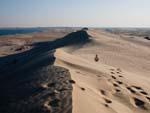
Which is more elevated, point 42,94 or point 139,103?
point 42,94

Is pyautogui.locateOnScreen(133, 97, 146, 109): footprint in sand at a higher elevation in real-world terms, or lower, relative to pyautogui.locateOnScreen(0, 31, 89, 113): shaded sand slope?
lower

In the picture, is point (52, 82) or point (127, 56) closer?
point (52, 82)

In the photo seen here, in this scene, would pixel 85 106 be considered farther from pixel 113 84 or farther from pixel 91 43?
pixel 91 43

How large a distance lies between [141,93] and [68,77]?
273cm

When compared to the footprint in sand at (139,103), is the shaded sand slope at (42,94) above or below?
above

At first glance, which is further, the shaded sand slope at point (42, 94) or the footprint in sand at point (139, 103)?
the footprint in sand at point (139, 103)

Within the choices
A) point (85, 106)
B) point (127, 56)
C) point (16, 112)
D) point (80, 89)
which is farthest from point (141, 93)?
point (127, 56)

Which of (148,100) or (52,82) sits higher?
(52,82)

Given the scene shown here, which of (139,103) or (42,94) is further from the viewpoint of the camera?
(139,103)

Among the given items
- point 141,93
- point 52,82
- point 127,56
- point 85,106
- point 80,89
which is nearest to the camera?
point 85,106

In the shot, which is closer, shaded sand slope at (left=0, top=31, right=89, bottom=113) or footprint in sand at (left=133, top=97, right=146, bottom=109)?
shaded sand slope at (left=0, top=31, right=89, bottom=113)

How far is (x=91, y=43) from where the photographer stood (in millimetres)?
27938

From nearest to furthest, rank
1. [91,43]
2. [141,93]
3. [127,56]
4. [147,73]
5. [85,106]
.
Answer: [85,106]
[141,93]
[147,73]
[127,56]
[91,43]

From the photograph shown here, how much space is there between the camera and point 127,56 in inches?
866
